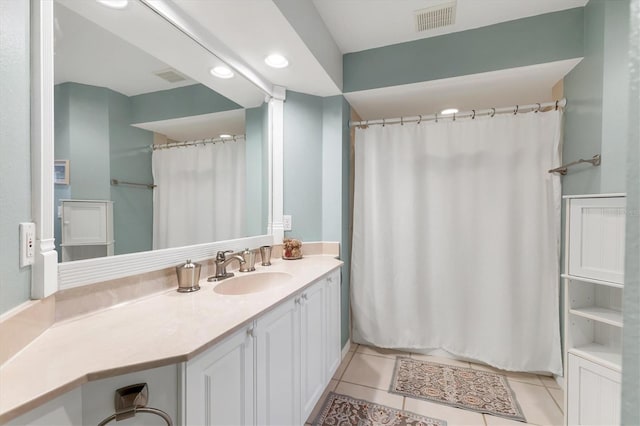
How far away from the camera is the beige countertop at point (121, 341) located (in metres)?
0.59

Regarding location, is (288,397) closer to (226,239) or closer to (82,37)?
(226,239)

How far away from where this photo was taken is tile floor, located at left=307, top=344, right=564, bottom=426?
1.68 meters

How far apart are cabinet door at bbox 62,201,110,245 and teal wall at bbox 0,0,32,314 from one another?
0.17 m

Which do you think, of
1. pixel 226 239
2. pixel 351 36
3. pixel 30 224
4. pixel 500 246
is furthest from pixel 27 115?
pixel 500 246

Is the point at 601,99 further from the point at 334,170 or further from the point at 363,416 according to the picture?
the point at 363,416

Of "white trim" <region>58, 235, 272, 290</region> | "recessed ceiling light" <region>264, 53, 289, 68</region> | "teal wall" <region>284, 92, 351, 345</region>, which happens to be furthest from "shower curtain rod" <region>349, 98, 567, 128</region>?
"white trim" <region>58, 235, 272, 290</region>

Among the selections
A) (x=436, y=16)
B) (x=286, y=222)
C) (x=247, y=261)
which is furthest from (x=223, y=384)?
(x=436, y=16)

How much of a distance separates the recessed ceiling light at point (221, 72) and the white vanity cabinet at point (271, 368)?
1405mm

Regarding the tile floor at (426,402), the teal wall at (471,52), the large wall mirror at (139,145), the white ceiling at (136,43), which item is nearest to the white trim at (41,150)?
the large wall mirror at (139,145)

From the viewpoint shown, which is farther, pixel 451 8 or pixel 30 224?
pixel 451 8

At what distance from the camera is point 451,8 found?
1.79 meters

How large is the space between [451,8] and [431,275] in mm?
1962

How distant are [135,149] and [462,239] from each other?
7.65ft

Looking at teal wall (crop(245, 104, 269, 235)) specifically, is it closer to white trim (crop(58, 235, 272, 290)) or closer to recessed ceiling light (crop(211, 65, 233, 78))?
recessed ceiling light (crop(211, 65, 233, 78))
